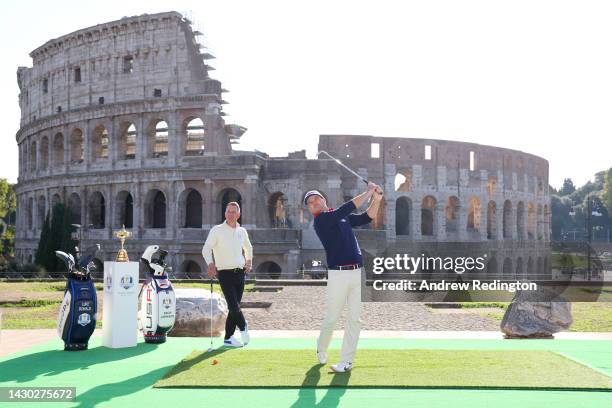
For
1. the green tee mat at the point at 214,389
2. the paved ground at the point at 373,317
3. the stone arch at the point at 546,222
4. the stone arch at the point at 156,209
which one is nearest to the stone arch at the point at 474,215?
the stone arch at the point at 546,222

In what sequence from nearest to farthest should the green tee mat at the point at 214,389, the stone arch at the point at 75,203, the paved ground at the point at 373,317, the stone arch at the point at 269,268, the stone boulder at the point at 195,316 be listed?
1. the green tee mat at the point at 214,389
2. the stone boulder at the point at 195,316
3. the paved ground at the point at 373,317
4. the stone arch at the point at 269,268
5. the stone arch at the point at 75,203

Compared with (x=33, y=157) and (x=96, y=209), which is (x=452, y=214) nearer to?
(x=96, y=209)

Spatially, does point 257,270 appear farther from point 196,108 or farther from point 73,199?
point 73,199

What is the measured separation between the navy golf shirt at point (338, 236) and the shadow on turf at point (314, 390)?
1147 millimetres

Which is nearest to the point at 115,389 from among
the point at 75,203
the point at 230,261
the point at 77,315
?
the point at 77,315

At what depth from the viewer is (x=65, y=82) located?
145 ft

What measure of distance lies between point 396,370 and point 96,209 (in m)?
39.2

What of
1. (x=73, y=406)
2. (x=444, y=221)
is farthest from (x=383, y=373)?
→ (x=444, y=221)

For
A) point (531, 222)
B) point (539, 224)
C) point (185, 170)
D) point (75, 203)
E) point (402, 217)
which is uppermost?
point (185, 170)

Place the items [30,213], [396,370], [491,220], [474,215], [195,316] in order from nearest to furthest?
1. [396,370]
2. [195,316]
3. [474,215]
4. [30,213]
5. [491,220]

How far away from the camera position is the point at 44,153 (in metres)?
47.2

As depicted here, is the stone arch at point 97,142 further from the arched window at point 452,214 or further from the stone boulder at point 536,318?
the stone boulder at point 536,318

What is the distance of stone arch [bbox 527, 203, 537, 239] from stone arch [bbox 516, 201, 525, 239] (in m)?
1.26

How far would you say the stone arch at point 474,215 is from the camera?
4709 centimetres
